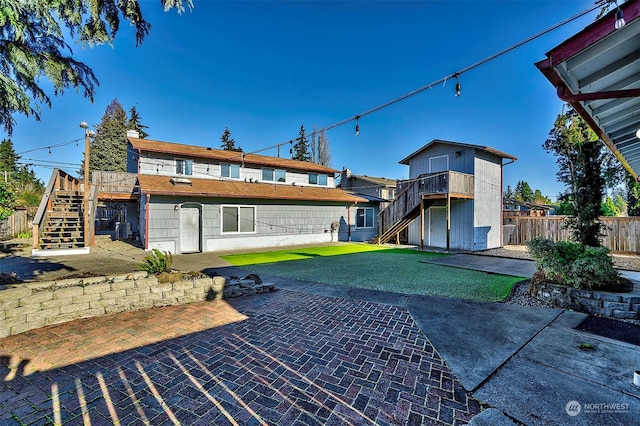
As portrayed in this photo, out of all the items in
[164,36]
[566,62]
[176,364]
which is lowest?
[176,364]

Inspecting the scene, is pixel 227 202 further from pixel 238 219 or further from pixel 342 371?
pixel 342 371

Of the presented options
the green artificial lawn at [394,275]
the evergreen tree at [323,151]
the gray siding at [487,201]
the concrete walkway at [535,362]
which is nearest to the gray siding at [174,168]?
the green artificial lawn at [394,275]

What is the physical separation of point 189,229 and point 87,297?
28.4 ft

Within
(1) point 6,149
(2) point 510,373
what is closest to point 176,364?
(2) point 510,373

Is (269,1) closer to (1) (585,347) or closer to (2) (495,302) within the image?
(2) (495,302)

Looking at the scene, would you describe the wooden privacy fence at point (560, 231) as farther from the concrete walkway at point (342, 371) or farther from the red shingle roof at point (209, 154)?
the red shingle roof at point (209, 154)

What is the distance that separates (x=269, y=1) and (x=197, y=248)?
35.4ft

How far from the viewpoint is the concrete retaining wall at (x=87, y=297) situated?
3666 mm

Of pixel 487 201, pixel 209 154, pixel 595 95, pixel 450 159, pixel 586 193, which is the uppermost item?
pixel 209 154

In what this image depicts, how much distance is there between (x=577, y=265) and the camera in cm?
469

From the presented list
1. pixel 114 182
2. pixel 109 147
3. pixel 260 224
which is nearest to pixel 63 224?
pixel 114 182

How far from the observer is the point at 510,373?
106 inches

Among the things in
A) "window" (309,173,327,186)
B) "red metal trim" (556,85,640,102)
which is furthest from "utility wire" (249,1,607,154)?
"window" (309,173,327,186)
